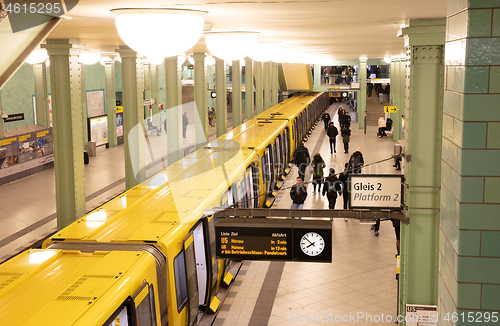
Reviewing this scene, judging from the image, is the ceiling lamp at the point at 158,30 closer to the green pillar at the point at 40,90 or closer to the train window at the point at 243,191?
the train window at the point at 243,191

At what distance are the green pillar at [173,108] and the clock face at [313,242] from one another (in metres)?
7.79

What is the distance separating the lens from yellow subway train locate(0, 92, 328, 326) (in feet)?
15.0

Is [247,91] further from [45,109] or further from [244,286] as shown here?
[244,286]

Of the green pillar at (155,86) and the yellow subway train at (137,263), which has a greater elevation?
the green pillar at (155,86)

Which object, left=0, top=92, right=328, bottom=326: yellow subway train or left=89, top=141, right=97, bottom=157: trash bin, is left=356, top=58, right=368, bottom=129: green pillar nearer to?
left=89, top=141, right=97, bottom=157: trash bin

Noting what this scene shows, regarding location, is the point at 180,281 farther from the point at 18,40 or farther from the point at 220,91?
the point at 220,91

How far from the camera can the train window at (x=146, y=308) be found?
5.27 m

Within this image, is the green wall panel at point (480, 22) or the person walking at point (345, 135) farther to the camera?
the person walking at point (345, 135)

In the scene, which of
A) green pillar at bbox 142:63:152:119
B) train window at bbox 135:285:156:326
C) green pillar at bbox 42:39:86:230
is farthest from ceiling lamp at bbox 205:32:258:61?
green pillar at bbox 142:63:152:119

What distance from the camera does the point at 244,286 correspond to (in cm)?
990

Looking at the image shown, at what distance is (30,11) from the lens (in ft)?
13.7

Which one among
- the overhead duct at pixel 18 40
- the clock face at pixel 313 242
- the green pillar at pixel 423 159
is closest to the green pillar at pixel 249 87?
the clock face at pixel 313 242

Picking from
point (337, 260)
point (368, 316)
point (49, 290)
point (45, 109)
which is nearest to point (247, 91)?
point (45, 109)

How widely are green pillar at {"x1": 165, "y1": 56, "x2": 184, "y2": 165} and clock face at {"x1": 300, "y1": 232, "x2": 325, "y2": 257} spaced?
307 inches
